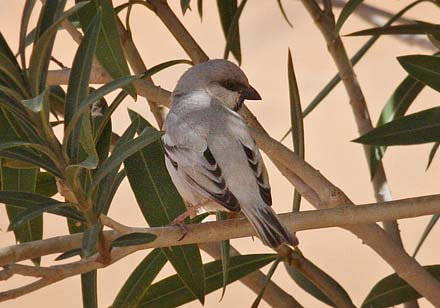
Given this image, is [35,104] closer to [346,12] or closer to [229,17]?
[346,12]

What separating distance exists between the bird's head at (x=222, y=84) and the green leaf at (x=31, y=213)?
30.0 inches

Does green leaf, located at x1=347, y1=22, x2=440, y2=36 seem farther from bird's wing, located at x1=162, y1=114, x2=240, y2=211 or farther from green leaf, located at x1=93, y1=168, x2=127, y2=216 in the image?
green leaf, located at x1=93, y1=168, x2=127, y2=216

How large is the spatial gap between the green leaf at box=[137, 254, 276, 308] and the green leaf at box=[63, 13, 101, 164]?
→ 0.65m

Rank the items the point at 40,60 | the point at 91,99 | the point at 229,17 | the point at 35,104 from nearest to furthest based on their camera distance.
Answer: the point at 35,104
the point at 91,99
the point at 40,60
the point at 229,17

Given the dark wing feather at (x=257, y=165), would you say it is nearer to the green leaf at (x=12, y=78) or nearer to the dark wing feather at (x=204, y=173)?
the dark wing feather at (x=204, y=173)

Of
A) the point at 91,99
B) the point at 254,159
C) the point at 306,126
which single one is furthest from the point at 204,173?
the point at 306,126

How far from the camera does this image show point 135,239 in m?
1.61

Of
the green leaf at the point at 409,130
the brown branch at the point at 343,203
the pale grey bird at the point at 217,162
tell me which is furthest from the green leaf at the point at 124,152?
the green leaf at the point at 409,130

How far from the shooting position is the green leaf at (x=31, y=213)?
5.26ft

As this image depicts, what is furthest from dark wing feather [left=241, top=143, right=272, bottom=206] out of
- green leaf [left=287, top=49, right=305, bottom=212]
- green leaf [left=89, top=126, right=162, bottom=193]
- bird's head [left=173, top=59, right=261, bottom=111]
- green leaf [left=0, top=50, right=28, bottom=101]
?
green leaf [left=0, top=50, right=28, bottom=101]

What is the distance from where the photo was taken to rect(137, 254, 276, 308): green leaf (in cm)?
227

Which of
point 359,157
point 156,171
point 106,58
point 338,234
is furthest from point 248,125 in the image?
point 359,157

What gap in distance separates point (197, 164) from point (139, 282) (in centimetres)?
30

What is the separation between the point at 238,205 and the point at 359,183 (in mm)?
3534
